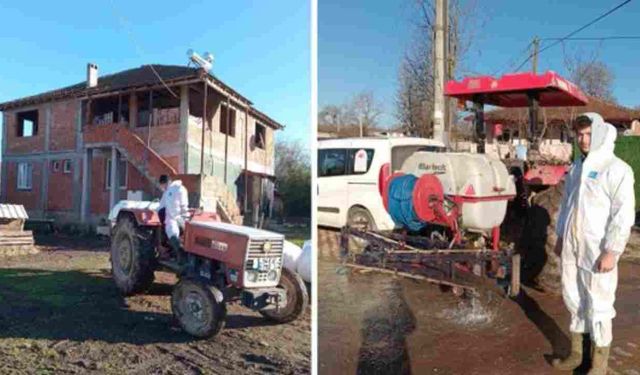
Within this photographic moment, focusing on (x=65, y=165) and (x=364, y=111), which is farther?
(x=65, y=165)

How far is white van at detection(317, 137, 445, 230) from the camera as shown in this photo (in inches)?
53.4

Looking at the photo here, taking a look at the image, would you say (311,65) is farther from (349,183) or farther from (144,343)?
(144,343)

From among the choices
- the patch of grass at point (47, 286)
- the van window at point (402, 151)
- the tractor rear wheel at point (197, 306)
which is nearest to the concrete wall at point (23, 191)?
the patch of grass at point (47, 286)

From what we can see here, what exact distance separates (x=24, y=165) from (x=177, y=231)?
20.6 inches

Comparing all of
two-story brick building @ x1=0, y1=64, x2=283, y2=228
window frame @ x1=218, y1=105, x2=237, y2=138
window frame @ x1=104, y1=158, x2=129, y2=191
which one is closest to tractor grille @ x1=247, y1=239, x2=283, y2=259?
two-story brick building @ x1=0, y1=64, x2=283, y2=228

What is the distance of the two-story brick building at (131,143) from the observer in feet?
4.64

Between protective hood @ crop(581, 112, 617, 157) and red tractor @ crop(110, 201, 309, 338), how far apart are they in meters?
0.81

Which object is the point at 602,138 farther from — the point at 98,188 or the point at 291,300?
the point at 98,188

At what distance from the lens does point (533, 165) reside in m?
1.52

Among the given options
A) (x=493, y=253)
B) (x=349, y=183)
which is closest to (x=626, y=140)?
(x=493, y=253)

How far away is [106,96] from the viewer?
1.56 meters

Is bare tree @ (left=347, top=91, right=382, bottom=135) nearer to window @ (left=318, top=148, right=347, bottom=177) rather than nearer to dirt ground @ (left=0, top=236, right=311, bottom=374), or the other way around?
window @ (left=318, top=148, right=347, bottom=177)

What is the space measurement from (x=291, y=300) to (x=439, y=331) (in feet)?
1.48

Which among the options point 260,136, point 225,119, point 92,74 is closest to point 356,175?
point 260,136
